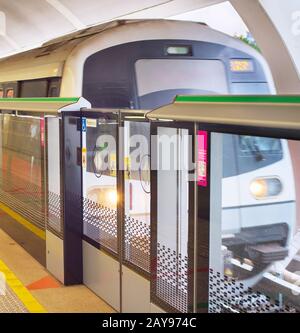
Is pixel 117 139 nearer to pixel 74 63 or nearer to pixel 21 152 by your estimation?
pixel 74 63

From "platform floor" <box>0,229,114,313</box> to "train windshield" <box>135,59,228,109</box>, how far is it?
2051 millimetres

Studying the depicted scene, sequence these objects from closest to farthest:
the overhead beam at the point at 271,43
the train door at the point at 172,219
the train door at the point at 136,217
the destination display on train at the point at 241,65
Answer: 1. the train door at the point at 172,219
2. the train door at the point at 136,217
3. the destination display on train at the point at 241,65
4. the overhead beam at the point at 271,43

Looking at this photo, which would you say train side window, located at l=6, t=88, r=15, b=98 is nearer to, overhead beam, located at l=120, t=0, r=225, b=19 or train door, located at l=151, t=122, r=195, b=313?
train door, located at l=151, t=122, r=195, b=313

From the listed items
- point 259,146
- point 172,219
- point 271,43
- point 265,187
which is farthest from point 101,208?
point 271,43

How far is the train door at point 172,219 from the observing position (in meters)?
3.61

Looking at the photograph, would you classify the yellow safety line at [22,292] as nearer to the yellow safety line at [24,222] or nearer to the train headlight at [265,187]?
the yellow safety line at [24,222]

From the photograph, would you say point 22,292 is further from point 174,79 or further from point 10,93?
point 10,93

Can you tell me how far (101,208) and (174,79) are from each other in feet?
6.60

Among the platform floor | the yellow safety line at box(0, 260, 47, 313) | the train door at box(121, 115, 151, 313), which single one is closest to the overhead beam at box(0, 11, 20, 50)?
the platform floor

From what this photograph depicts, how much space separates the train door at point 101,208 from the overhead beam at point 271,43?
6.80 meters

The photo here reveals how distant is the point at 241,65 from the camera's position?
6680mm

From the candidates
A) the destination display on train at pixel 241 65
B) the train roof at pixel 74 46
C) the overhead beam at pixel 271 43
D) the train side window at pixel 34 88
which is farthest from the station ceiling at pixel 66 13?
the destination display on train at pixel 241 65

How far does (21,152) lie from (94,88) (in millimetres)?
1570
